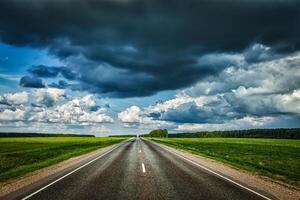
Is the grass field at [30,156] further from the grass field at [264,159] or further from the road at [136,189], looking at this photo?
the grass field at [264,159]

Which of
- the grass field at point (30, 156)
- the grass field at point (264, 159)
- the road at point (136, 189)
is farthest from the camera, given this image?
the grass field at point (30, 156)

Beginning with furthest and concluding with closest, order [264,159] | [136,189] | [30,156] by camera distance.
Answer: [30,156]
[264,159]
[136,189]

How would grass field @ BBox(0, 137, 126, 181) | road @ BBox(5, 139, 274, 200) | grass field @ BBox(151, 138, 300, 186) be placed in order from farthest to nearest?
grass field @ BBox(0, 137, 126, 181) → grass field @ BBox(151, 138, 300, 186) → road @ BBox(5, 139, 274, 200)

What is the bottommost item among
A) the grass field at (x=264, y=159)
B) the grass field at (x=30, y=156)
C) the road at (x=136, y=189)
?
the grass field at (x=30, y=156)

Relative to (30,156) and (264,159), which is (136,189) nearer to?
(264,159)

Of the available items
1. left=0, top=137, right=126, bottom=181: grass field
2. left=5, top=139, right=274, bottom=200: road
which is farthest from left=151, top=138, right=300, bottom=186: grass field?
left=0, top=137, right=126, bottom=181: grass field

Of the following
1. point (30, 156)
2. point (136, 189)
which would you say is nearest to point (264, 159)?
Result: point (136, 189)

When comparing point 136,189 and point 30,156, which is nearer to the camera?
point 136,189

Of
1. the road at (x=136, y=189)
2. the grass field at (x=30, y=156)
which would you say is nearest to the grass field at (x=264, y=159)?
the road at (x=136, y=189)

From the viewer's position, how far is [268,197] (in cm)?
900

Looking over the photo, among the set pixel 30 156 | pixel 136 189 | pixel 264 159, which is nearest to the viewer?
pixel 136 189

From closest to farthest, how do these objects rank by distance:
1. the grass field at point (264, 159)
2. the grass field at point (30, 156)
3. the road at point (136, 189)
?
the road at point (136, 189) → the grass field at point (264, 159) → the grass field at point (30, 156)

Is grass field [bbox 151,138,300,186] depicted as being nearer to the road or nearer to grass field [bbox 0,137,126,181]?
the road

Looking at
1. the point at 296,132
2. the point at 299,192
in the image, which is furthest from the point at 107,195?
the point at 296,132
